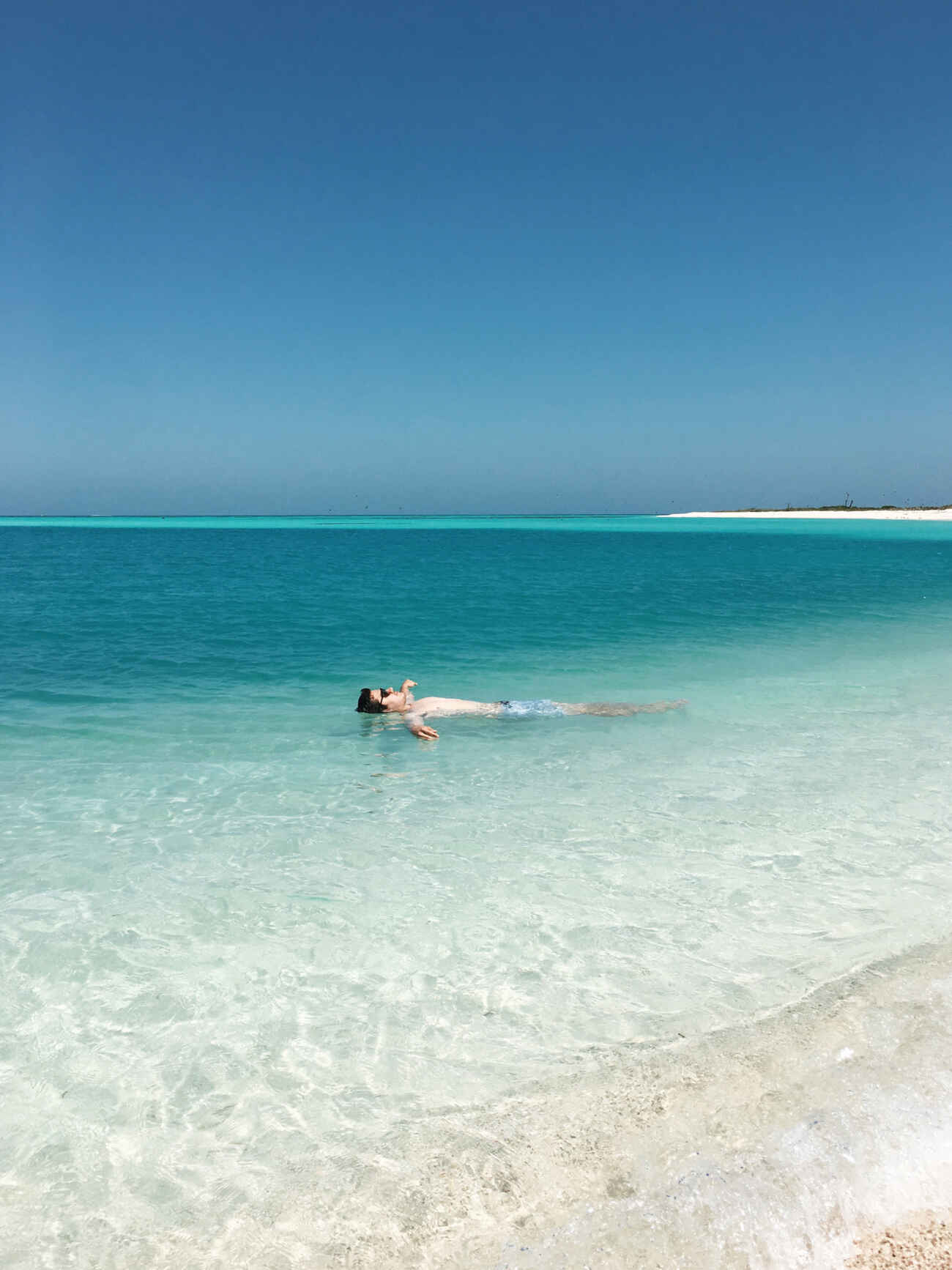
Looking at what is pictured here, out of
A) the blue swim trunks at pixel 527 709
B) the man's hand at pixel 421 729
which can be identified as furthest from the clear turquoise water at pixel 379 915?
the blue swim trunks at pixel 527 709

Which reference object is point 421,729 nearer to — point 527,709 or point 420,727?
point 420,727

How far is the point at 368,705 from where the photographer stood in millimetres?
11836

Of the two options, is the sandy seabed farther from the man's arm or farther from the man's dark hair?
the man's dark hair

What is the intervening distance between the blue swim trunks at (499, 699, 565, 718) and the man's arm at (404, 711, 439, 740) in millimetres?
1262

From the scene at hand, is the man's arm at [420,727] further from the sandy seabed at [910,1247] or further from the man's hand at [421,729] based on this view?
the sandy seabed at [910,1247]

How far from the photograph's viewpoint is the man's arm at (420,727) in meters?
10.7

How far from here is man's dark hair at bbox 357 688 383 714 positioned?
1177 centimetres

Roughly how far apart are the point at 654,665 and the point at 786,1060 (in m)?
12.0

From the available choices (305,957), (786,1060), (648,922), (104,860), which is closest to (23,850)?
(104,860)

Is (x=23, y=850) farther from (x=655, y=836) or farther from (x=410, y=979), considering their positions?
(x=655, y=836)

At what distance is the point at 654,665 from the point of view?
1598 centimetres

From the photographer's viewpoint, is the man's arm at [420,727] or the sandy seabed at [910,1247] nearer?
the sandy seabed at [910,1247]

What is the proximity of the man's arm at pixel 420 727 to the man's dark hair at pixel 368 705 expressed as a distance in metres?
0.49

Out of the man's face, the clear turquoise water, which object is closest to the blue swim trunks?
the clear turquoise water
